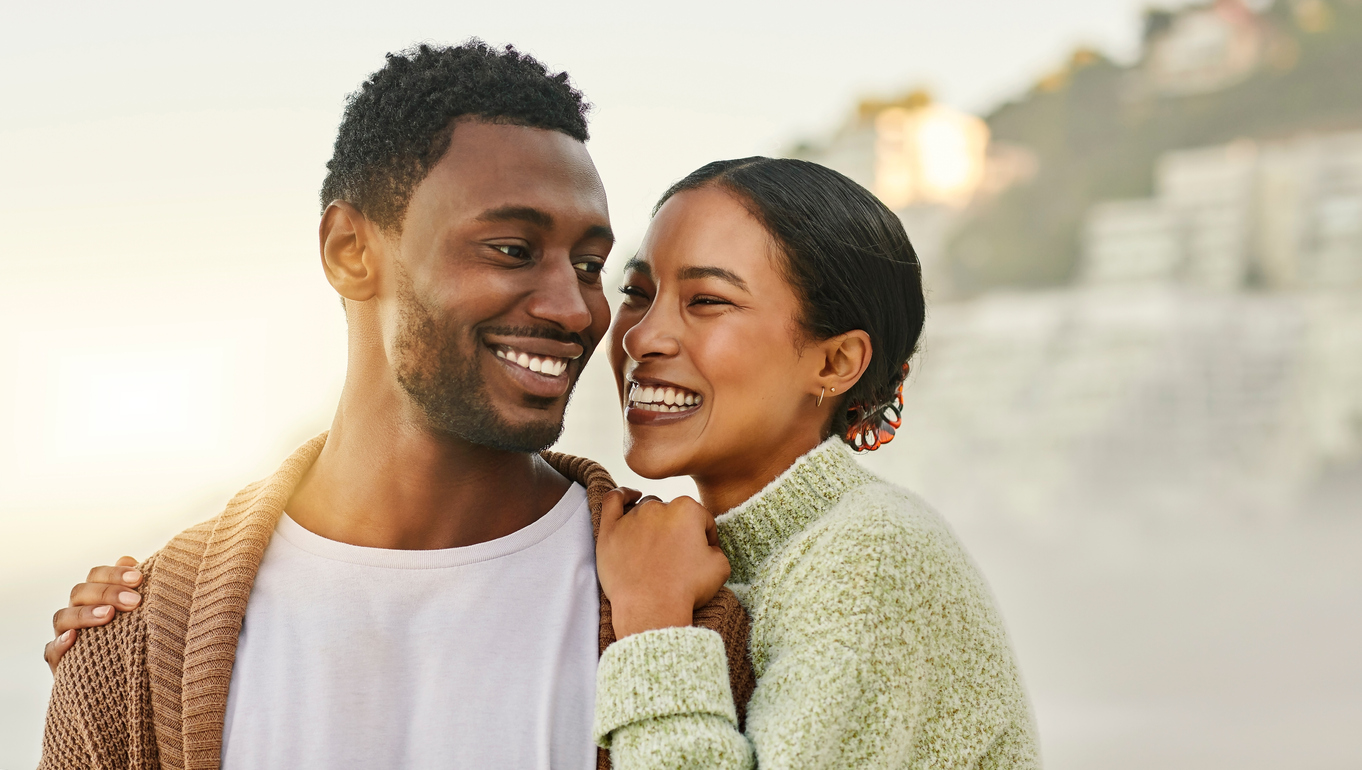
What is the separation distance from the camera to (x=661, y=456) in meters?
1.94

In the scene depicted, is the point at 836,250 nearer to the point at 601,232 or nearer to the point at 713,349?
the point at 713,349

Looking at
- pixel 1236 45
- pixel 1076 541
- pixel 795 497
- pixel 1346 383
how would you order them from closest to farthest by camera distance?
pixel 795 497
pixel 1346 383
pixel 1076 541
pixel 1236 45

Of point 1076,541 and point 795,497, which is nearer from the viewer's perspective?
point 795,497

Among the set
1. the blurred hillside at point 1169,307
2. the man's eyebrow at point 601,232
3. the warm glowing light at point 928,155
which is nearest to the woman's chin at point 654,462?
the man's eyebrow at point 601,232

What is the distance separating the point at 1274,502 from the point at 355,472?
2316 cm

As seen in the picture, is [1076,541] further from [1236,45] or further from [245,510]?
[245,510]

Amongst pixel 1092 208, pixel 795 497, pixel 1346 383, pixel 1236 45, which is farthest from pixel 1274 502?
pixel 795 497

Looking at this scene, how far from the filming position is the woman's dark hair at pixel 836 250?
6.40 feet

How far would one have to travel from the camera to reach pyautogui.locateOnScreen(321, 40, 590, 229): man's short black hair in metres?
1.82

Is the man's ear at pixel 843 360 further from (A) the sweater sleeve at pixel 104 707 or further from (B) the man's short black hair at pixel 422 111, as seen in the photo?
(A) the sweater sleeve at pixel 104 707

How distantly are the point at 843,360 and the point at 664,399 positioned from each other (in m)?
0.32

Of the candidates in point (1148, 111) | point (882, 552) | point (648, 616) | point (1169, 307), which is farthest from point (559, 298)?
point (1148, 111)

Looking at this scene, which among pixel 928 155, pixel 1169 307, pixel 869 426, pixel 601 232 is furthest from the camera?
pixel 928 155

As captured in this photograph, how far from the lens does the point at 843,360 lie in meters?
2.04
